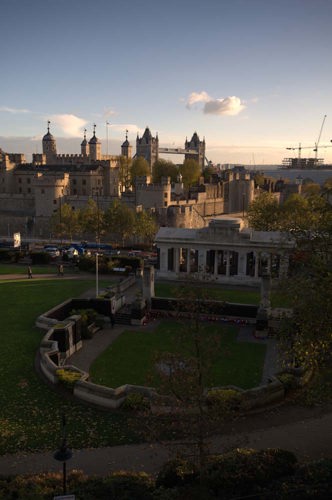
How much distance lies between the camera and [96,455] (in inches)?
650

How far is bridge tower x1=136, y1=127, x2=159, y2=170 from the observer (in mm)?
171125

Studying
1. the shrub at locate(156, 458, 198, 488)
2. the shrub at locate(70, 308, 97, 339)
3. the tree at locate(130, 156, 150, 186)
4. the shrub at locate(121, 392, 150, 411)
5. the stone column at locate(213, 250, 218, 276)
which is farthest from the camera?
the tree at locate(130, 156, 150, 186)

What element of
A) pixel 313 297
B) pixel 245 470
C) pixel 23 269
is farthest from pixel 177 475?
pixel 23 269

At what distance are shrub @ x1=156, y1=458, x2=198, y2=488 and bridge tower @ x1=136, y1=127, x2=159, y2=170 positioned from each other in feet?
532

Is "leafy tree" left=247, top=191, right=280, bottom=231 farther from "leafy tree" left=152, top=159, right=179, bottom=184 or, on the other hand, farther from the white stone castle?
"leafy tree" left=152, top=159, right=179, bottom=184

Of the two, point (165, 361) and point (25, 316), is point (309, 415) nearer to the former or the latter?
point (165, 361)

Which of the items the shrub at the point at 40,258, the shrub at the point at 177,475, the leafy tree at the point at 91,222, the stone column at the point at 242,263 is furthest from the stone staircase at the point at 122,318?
the leafy tree at the point at 91,222

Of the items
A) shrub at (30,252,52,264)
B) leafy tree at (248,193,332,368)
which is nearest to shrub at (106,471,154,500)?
leafy tree at (248,193,332,368)

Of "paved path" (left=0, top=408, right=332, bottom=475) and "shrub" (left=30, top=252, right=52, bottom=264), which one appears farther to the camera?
"shrub" (left=30, top=252, right=52, bottom=264)

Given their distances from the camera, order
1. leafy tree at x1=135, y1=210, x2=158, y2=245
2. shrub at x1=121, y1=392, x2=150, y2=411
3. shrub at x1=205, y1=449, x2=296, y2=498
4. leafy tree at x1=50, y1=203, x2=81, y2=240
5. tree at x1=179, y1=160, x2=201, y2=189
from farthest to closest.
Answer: tree at x1=179, y1=160, x2=201, y2=189 → leafy tree at x1=50, y1=203, x2=81, y2=240 → leafy tree at x1=135, y1=210, x2=158, y2=245 → shrub at x1=121, y1=392, x2=150, y2=411 → shrub at x1=205, y1=449, x2=296, y2=498

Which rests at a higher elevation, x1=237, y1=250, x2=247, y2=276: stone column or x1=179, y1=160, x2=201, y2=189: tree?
x1=179, y1=160, x2=201, y2=189: tree

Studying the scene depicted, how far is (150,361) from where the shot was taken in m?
24.0

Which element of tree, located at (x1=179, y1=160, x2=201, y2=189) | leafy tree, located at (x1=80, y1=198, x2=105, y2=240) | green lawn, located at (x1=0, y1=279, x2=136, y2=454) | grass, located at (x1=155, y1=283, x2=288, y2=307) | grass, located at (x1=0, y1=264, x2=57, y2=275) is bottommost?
green lawn, located at (x1=0, y1=279, x2=136, y2=454)

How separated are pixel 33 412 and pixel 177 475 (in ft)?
29.0
